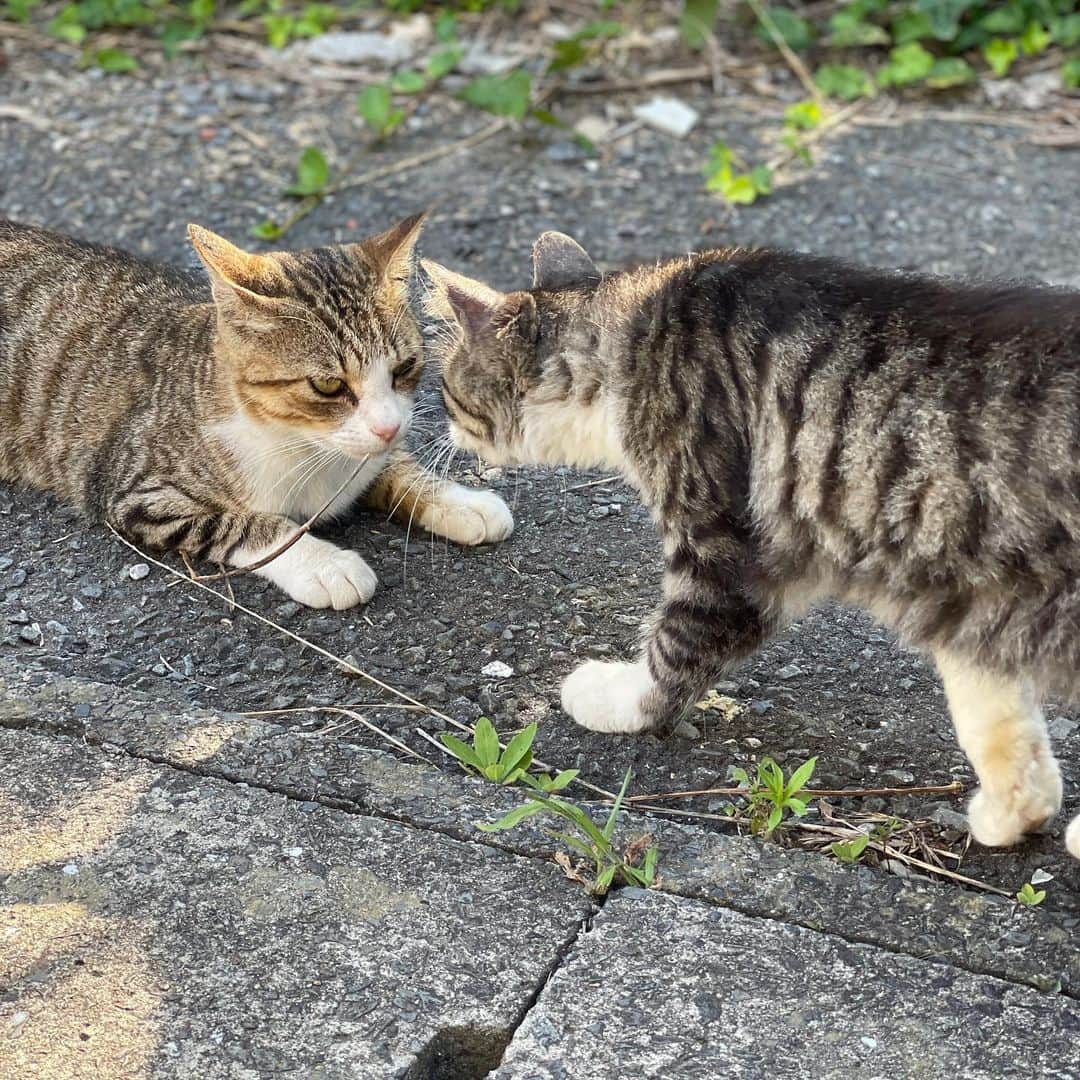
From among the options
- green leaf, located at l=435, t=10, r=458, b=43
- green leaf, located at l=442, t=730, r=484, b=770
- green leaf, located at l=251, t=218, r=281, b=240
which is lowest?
green leaf, located at l=251, t=218, r=281, b=240

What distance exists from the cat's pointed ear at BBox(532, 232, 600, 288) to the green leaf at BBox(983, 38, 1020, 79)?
354 cm

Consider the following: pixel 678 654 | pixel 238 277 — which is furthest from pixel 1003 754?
pixel 238 277

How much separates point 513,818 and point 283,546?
4.18 ft

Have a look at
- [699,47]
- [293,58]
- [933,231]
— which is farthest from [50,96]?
[933,231]

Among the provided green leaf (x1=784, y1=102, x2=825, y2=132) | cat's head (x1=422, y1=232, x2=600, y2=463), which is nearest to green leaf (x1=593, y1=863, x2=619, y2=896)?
cat's head (x1=422, y1=232, x2=600, y2=463)

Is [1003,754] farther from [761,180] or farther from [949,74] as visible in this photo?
[949,74]

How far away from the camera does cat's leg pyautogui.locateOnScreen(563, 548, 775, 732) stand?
9.57 feet

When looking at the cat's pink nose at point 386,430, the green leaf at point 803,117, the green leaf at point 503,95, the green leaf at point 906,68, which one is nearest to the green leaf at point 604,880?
the cat's pink nose at point 386,430

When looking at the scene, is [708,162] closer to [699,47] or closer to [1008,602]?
[699,47]

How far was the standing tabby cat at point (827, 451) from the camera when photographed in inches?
101

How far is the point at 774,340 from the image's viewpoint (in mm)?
2879

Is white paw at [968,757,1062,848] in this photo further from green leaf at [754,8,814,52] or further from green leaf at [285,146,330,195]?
green leaf at [754,8,814,52]

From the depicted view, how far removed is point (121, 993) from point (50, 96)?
4.90 m

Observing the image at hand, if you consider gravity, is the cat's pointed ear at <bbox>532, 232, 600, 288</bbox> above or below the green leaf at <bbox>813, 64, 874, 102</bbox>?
above
